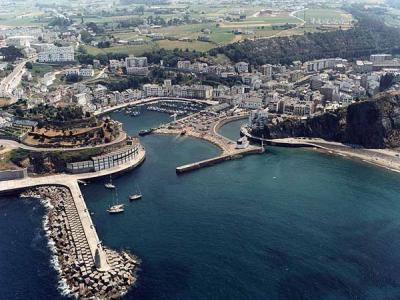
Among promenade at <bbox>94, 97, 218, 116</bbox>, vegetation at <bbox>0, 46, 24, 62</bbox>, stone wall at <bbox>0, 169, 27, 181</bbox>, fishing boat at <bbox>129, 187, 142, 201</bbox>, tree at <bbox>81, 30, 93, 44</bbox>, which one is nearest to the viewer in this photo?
fishing boat at <bbox>129, 187, 142, 201</bbox>

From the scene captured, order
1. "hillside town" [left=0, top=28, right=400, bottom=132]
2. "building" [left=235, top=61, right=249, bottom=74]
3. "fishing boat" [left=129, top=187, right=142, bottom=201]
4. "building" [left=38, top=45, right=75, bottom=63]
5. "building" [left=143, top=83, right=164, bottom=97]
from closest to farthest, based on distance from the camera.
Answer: "fishing boat" [left=129, top=187, right=142, bottom=201] < "hillside town" [left=0, top=28, right=400, bottom=132] < "building" [left=143, top=83, right=164, bottom=97] < "building" [left=235, top=61, right=249, bottom=74] < "building" [left=38, top=45, right=75, bottom=63]

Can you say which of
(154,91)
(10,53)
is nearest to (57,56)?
(10,53)

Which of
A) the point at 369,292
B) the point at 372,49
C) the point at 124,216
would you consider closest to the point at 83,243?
the point at 124,216

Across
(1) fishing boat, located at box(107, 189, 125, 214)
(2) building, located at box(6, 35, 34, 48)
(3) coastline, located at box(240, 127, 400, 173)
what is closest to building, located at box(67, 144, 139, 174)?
(1) fishing boat, located at box(107, 189, 125, 214)

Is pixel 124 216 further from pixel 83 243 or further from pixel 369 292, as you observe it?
pixel 369 292

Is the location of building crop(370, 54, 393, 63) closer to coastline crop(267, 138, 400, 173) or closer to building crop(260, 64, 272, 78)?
building crop(260, 64, 272, 78)

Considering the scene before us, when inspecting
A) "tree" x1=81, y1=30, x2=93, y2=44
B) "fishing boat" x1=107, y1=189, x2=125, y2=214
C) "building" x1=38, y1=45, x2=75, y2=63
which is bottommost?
"fishing boat" x1=107, y1=189, x2=125, y2=214
